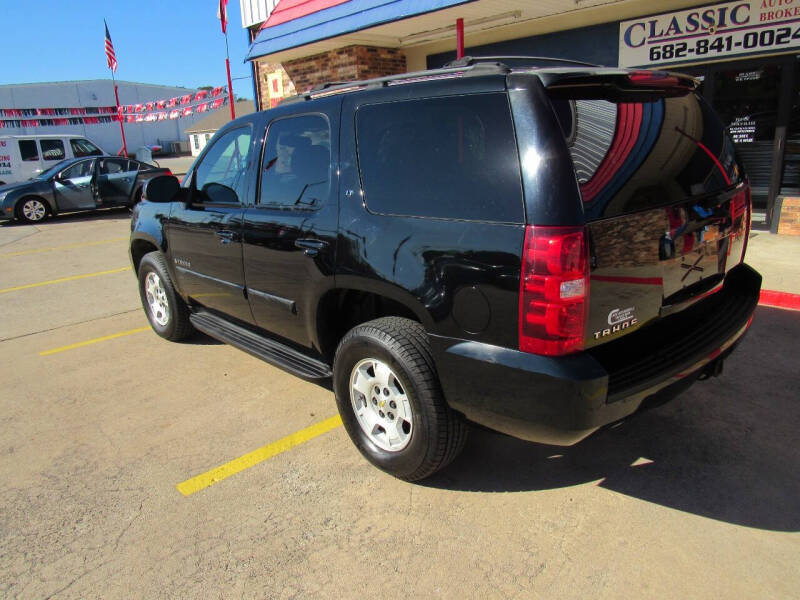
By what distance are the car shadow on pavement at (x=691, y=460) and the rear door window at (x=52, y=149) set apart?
68.4 feet

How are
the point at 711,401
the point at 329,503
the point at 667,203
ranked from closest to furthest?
the point at 667,203
the point at 329,503
the point at 711,401

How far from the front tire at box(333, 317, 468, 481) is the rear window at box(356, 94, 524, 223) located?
0.62 metres

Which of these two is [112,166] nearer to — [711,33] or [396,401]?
[711,33]

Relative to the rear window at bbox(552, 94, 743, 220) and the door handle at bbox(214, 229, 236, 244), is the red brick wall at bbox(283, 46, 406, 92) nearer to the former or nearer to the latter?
the door handle at bbox(214, 229, 236, 244)

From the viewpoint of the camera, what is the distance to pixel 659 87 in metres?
2.70

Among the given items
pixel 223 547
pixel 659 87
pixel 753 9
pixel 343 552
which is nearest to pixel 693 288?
pixel 659 87

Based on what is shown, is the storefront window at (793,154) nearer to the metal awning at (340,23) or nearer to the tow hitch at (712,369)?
the metal awning at (340,23)

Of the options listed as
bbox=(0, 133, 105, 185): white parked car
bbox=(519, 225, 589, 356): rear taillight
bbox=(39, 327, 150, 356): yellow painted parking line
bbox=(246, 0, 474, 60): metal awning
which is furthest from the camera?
bbox=(0, 133, 105, 185): white parked car

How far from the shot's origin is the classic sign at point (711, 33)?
7352mm

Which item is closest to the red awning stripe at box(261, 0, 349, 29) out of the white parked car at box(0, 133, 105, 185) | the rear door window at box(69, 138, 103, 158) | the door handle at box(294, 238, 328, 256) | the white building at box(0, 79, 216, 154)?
the door handle at box(294, 238, 328, 256)

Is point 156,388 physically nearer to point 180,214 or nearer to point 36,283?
point 180,214

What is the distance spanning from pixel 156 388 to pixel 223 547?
81.9 inches

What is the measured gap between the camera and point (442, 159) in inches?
103

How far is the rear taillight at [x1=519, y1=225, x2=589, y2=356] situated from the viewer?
2.19 meters
